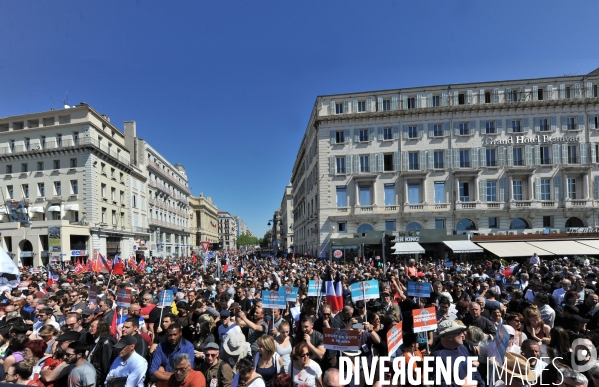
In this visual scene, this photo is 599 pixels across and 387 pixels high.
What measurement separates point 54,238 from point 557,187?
5055 cm

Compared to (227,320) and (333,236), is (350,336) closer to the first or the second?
(227,320)

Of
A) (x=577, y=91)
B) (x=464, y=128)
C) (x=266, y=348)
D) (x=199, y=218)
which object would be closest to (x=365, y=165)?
(x=464, y=128)

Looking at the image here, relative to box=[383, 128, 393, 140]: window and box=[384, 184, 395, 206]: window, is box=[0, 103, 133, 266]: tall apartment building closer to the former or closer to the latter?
box=[384, 184, 395, 206]: window

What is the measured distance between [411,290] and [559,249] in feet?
73.1

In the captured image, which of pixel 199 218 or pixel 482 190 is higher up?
pixel 482 190

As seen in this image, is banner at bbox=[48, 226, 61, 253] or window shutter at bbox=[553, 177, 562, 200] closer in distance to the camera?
banner at bbox=[48, 226, 61, 253]

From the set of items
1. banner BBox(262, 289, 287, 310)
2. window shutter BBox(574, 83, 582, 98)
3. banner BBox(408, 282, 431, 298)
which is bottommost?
banner BBox(408, 282, 431, 298)

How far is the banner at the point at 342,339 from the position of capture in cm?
456

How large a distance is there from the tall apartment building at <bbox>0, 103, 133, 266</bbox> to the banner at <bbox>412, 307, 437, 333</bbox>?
127 ft

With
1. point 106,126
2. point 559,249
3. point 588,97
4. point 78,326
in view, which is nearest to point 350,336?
point 78,326

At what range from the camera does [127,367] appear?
462 centimetres

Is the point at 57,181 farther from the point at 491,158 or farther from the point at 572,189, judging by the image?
the point at 572,189

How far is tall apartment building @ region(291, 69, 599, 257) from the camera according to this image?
1383 inches

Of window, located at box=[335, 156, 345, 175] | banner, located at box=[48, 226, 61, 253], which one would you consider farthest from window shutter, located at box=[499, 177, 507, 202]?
banner, located at box=[48, 226, 61, 253]
